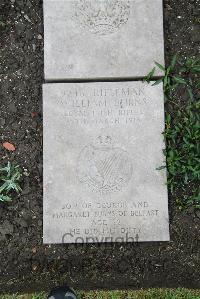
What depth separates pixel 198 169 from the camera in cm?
344

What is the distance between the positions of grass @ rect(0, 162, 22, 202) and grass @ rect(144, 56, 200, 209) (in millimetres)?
1053

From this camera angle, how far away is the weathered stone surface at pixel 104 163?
134 inches

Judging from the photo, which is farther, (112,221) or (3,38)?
(3,38)

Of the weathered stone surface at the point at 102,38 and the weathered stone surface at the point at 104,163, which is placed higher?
the weathered stone surface at the point at 102,38

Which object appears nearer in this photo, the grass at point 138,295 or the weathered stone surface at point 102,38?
the grass at point 138,295

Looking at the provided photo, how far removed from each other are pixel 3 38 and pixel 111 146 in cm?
118

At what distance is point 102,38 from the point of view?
3.49 m

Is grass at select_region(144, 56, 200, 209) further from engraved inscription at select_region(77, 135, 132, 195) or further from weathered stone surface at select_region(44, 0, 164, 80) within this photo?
engraved inscription at select_region(77, 135, 132, 195)

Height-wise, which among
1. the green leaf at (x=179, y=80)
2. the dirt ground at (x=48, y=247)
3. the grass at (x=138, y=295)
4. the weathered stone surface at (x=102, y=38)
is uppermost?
the weathered stone surface at (x=102, y=38)

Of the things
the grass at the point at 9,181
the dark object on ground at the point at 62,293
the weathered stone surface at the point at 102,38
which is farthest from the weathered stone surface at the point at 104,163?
the dark object on ground at the point at 62,293

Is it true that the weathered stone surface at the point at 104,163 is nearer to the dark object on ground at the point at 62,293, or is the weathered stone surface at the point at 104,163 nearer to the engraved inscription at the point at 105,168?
the engraved inscription at the point at 105,168

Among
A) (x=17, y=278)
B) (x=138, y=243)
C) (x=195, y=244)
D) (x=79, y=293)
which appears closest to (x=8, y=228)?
(x=17, y=278)

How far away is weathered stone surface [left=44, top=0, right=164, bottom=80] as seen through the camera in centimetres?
347

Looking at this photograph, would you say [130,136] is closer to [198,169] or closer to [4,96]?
[198,169]
